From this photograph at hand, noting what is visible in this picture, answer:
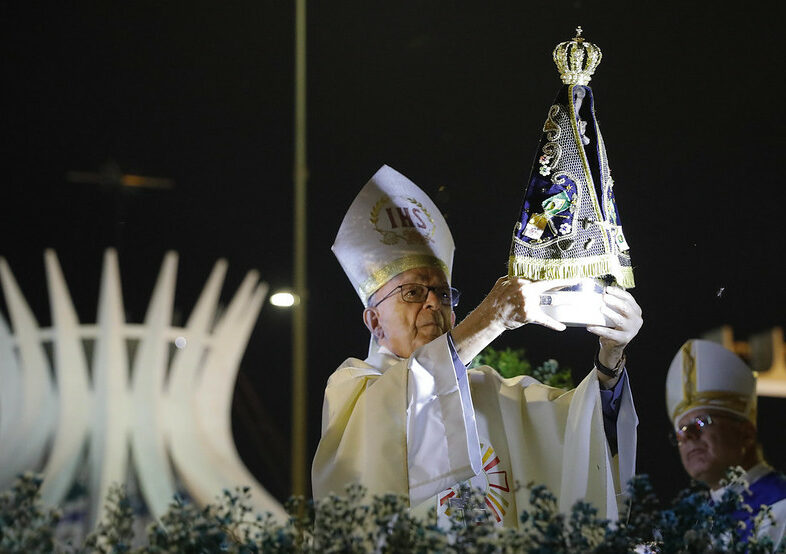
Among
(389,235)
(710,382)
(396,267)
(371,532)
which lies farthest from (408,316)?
(710,382)

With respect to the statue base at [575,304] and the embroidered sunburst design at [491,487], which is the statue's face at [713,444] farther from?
the statue base at [575,304]

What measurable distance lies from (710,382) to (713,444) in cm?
30

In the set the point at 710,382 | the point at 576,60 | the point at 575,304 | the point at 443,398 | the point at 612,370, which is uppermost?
the point at 576,60

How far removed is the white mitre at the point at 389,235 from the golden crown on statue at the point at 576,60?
942 millimetres

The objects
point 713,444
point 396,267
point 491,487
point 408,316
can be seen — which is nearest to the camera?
point 491,487

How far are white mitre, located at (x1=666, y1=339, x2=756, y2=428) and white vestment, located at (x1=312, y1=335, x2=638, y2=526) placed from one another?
1368 millimetres

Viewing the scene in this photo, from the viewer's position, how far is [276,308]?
625cm

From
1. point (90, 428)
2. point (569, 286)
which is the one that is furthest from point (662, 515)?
point (90, 428)

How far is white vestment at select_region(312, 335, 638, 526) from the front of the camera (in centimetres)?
299

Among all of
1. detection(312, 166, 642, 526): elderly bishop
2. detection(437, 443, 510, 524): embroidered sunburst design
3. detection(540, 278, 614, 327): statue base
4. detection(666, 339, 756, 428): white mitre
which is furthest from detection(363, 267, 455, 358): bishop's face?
detection(666, 339, 756, 428): white mitre

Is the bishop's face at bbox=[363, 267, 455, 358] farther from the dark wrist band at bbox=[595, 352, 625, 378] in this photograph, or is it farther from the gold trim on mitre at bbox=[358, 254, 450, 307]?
the dark wrist band at bbox=[595, 352, 625, 378]

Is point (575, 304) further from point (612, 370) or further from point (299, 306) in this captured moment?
point (299, 306)

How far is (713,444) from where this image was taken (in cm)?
472

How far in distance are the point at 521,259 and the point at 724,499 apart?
103cm
